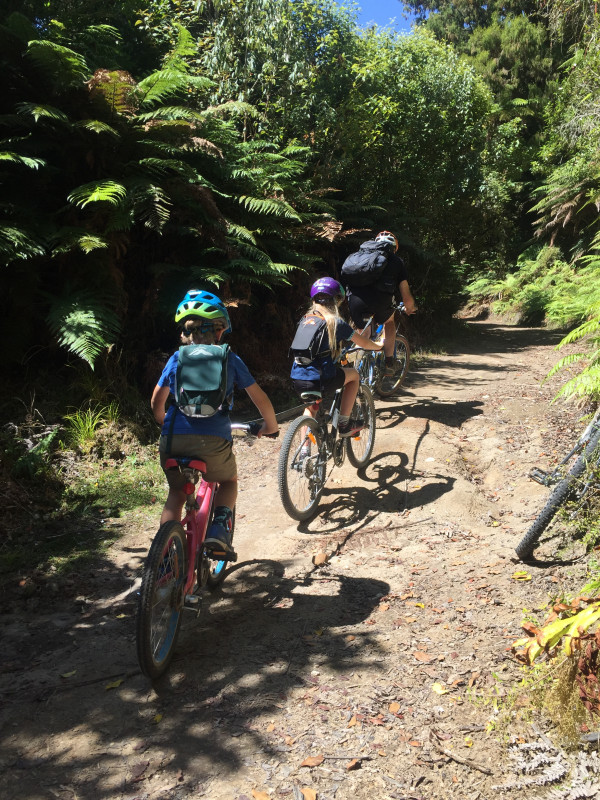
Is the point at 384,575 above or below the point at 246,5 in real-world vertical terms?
below

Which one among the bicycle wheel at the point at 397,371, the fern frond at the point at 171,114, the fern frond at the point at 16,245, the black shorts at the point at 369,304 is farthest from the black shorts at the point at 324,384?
the fern frond at the point at 171,114

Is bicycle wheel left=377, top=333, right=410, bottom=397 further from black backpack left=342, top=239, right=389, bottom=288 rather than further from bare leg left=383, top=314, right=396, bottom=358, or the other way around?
black backpack left=342, top=239, right=389, bottom=288

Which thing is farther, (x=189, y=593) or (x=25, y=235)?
(x=25, y=235)

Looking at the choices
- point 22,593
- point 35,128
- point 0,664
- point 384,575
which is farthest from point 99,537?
point 35,128

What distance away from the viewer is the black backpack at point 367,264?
6.74m

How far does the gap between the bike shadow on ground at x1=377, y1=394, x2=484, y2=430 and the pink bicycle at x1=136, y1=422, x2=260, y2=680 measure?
3891 mm

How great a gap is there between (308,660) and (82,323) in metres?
3.91

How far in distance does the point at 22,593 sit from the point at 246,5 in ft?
30.1

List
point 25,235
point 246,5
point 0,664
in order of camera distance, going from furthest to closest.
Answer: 1. point 246,5
2. point 25,235
3. point 0,664

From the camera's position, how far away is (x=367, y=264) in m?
6.74

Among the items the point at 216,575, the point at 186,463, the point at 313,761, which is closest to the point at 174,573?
the point at 186,463

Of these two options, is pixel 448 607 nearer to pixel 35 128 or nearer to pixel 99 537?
pixel 99 537

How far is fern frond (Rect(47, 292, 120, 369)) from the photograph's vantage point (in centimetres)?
584

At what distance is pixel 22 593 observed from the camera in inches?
171
